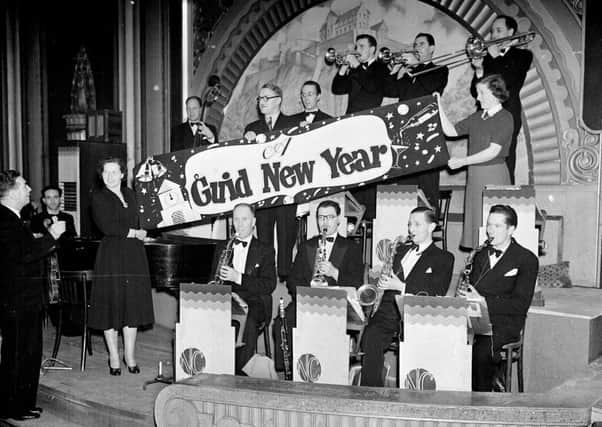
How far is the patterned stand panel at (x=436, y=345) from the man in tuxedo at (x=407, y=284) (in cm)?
68

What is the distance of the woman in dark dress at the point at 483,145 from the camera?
17.4ft

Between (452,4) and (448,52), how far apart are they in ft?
1.46

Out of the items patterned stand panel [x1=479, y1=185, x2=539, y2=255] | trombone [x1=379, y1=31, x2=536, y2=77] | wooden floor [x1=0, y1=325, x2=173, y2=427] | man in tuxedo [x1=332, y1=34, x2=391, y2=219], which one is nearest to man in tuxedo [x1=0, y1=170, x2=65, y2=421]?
wooden floor [x1=0, y1=325, x2=173, y2=427]

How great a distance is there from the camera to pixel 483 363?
167 inches

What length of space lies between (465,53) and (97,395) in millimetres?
4309

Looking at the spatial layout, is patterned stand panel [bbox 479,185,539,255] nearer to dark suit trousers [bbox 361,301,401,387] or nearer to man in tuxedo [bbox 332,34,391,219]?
dark suit trousers [bbox 361,301,401,387]

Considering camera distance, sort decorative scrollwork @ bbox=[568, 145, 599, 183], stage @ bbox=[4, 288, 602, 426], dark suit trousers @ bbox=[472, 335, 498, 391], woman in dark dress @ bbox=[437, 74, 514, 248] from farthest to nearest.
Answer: decorative scrollwork @ bbox=[568, 145, 599, 183], woman in dark dress @ bbox=[437, 74, 514, 248], dark suit trousers @ bbox=[472, 335, 498, 391], stage @ bbox=[4, 288, 602, 426]

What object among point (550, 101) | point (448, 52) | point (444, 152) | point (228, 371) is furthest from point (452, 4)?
point (228, 371)

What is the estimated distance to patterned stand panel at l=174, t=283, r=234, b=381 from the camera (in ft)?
14.1

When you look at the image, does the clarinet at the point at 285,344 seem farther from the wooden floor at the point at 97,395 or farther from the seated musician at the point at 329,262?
the wooden floor at the point at 97,395

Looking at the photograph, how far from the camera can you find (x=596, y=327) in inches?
180

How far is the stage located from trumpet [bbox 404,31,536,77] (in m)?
2.26

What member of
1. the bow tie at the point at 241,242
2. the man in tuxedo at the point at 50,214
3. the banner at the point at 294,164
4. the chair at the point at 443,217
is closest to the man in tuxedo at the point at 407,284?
the banner at the point at 294,164

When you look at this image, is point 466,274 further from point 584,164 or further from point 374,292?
point 584,164
